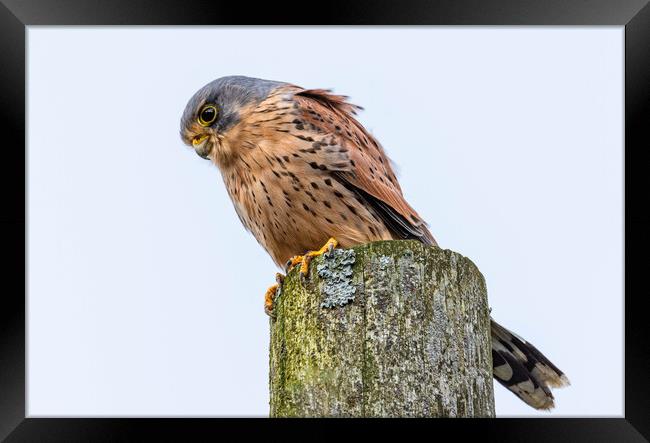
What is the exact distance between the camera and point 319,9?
3.80 metres

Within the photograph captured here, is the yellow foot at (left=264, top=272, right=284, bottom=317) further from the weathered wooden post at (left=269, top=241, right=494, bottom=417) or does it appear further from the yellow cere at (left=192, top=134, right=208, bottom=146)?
the yellow cere at (left=192, top=134, right=208, bottom=146)

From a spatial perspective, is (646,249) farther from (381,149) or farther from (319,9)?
(381,149)

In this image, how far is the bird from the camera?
A: 487 cm

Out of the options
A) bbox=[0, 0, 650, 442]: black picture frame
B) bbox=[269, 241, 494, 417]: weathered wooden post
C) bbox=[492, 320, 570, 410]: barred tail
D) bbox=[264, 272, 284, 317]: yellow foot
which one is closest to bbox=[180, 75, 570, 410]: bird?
bbox=[492, 320, 570, 410]: barred tail

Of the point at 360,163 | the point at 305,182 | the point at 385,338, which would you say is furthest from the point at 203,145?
the point at 385,338

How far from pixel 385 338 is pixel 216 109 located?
3.07 metres

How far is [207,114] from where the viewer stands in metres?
5.71

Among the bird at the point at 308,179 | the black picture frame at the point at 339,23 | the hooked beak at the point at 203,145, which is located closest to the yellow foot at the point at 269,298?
the bird at the point at 308,179

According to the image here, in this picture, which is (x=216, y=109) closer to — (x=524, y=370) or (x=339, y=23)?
(x=339, y=23)

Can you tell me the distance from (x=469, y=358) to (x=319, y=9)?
5.79 ft

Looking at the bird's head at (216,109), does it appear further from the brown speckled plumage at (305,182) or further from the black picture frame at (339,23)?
the black picture frame at (339,23)

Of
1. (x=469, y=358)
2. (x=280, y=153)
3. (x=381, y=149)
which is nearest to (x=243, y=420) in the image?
(x=469, y=358)

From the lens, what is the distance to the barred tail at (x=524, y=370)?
4730mm

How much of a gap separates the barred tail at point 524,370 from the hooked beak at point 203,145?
228 centimetres
